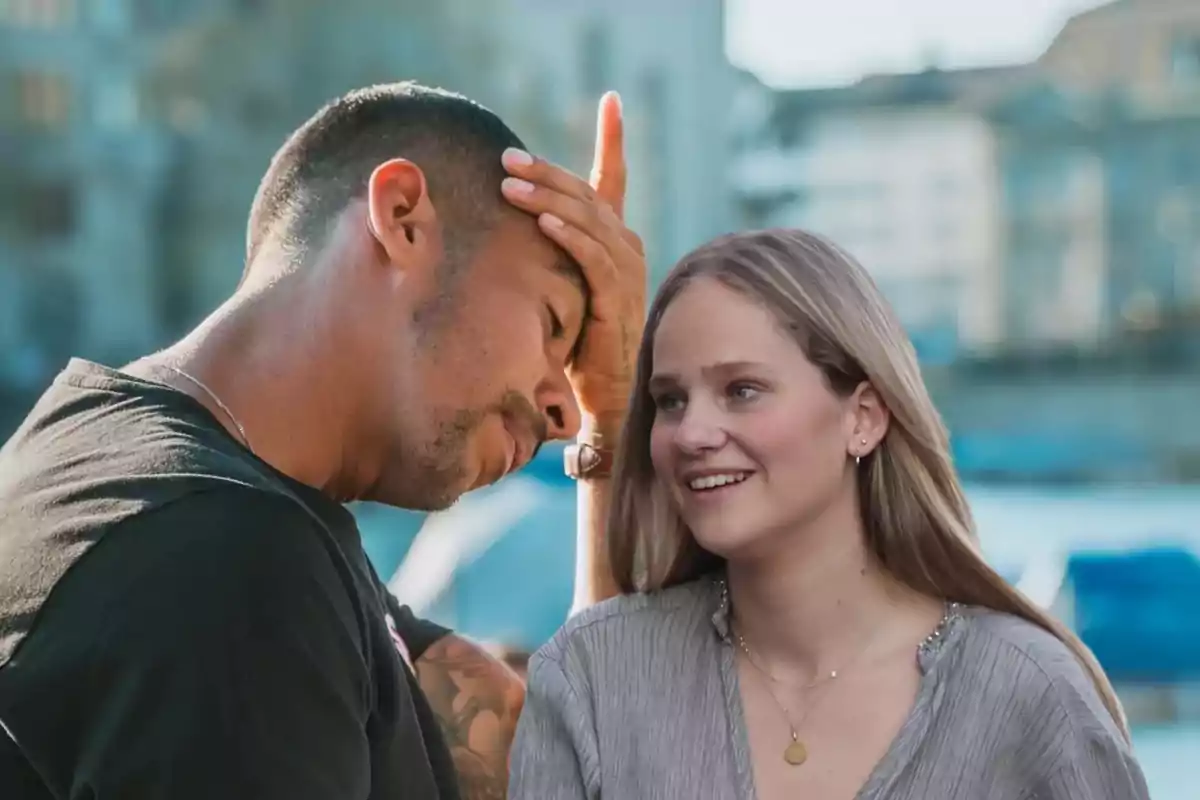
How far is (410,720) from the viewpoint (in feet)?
4.54

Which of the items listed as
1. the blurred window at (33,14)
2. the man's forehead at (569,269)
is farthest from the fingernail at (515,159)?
the blurred window at (33,14)

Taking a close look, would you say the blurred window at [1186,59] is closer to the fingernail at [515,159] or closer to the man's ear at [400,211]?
the fingernail at [515,159]

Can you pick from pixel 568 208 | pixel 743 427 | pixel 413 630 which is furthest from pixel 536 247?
pixel 413 630

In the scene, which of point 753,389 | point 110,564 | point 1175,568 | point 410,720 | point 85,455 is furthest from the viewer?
point 1175,568

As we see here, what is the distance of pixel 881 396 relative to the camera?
1704 millimetres

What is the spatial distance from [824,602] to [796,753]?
168mm

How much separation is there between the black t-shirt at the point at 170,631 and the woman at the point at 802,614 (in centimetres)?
47

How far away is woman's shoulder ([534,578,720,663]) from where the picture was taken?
1.76 m

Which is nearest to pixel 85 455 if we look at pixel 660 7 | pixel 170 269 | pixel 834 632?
pixel 834 632

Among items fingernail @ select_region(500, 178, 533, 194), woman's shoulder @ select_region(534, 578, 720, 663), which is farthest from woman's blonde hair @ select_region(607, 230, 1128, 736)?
fingernail @ select_region(500, 178, 533, 194)

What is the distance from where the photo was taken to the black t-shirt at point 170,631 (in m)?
1.10

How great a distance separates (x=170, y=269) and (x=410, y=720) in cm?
2239

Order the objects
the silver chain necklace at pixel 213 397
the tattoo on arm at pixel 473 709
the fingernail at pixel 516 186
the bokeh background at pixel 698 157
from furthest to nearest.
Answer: the bokeh background at pixel 698 157, the tattoo on arm at pixel 473 709, the fingernail at pixel 516 186, the silver chain necklace at pixel 213 397

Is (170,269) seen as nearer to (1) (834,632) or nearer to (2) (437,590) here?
(2) (437,590)
